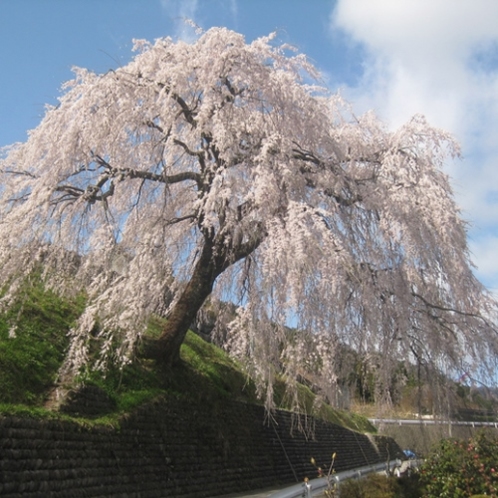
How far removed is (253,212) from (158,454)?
176 inches

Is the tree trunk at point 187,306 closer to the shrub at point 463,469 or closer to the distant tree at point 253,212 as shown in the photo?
the distant tree at point 253,212

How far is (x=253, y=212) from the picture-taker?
8.34 m

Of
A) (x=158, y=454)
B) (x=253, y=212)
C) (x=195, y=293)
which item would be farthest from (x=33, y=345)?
(x=253, y=212)

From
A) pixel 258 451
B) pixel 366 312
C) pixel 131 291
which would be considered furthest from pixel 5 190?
pixel 258 451

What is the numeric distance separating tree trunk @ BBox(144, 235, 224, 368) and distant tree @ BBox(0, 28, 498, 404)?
46 millimetres

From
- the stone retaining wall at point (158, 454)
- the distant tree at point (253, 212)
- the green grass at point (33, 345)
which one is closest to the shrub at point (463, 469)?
the distant tree at point (253, 212)

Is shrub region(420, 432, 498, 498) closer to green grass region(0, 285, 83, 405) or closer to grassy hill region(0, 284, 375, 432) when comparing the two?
grassy hill region(0, 284, 375, 432)

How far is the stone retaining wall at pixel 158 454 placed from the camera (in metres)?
6.44

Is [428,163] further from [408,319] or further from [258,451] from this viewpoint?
[258,451]

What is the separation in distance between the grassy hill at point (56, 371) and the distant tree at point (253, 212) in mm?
578

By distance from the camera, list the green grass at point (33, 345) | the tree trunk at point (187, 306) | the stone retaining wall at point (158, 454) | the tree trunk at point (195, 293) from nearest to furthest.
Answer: the stone retaining wall at point (158, 454) < the green grass at point (33, 345) < the tree trunk at point (195, 293) < the tree trunk at point (187, 306)

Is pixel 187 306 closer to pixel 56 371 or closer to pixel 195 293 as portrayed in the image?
pixel 195 293

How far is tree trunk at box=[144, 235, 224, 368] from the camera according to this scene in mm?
10148

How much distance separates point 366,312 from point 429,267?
5.19 ft
